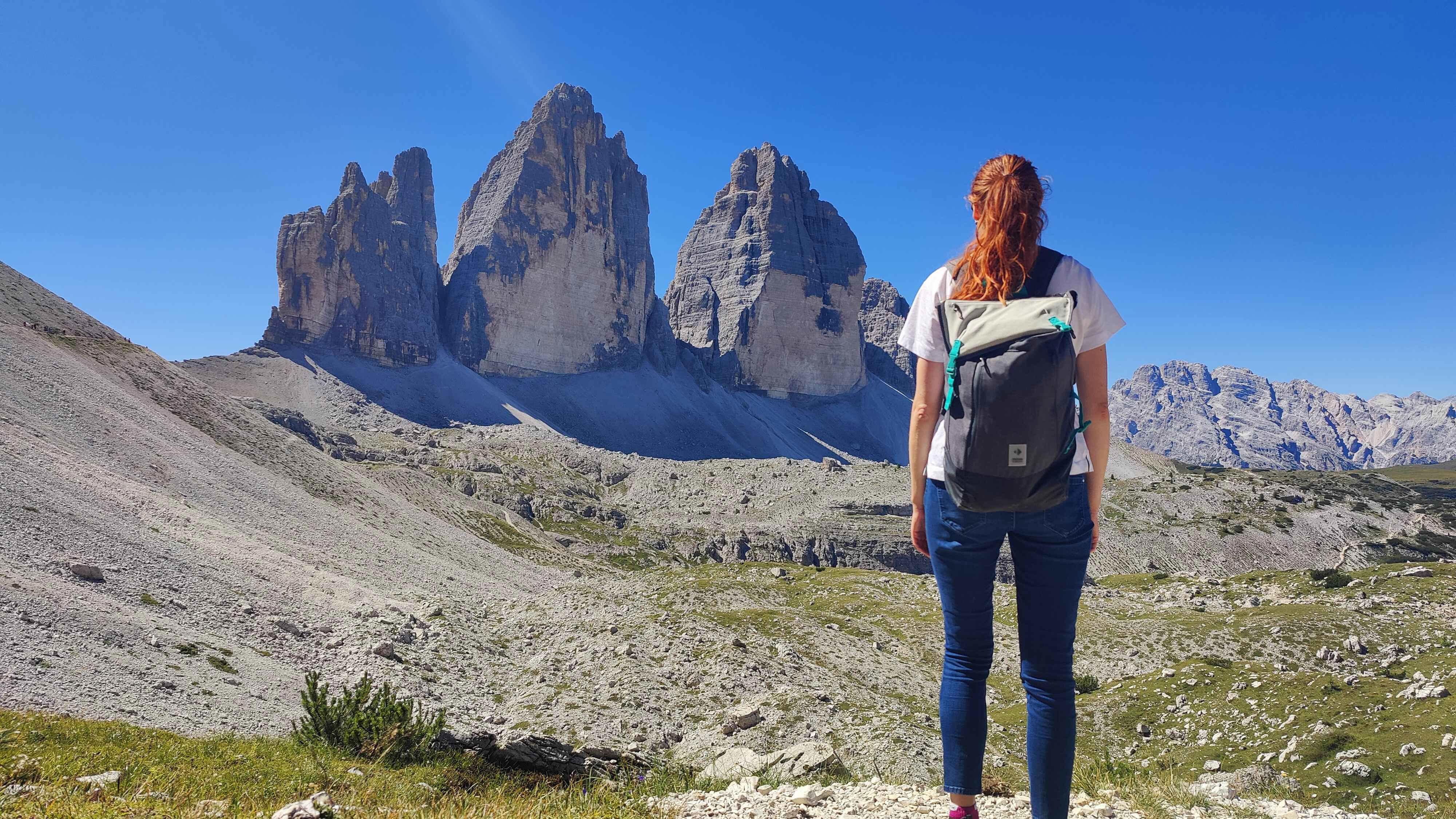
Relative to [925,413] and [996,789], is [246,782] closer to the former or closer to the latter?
[996,789]

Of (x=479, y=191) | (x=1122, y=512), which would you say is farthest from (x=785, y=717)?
(x=479, y=191)

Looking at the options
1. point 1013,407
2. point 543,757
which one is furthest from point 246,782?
point 1013,407

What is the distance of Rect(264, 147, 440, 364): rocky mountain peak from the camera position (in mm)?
141625

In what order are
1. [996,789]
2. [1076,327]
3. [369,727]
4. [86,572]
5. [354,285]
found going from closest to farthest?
[1076,327] → [996,789] → [369,727] → [86,572] → [354,285]

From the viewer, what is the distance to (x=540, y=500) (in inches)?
3679

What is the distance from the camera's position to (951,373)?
4121 mm

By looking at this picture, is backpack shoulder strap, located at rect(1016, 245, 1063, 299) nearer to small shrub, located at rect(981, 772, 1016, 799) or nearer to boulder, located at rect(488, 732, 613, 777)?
small shrub, located at rect(981, 772, 1016, 799)

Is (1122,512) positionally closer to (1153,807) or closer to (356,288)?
(1153,807)

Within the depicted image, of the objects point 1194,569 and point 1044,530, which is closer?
point 1044,530

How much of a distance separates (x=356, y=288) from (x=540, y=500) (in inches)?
3055

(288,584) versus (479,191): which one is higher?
(479,191)

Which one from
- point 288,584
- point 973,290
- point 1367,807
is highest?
point 973,290

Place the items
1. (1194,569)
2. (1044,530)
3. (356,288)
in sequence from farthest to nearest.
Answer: (356,288) < (1194,569) < (1044,530)

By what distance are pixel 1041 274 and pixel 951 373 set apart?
2.74 feet
